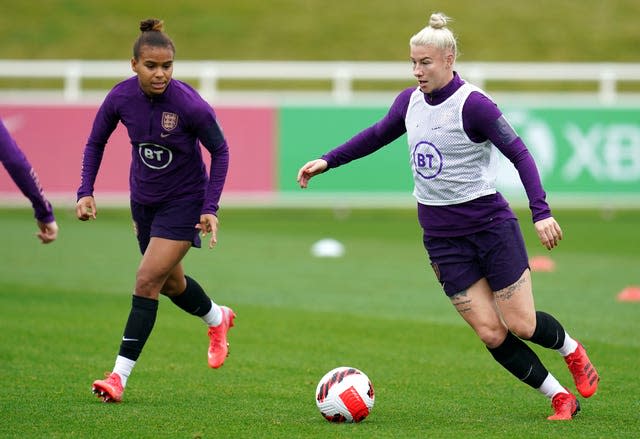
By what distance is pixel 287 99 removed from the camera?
22.4 m

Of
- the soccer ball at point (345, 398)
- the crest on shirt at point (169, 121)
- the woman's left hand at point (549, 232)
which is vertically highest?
the crest on shirt at point (169, 121)

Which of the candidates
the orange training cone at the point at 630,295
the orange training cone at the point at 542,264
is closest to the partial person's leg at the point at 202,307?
the orange training cone at the point at 630,295

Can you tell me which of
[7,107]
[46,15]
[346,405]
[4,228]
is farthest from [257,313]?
[46,15]

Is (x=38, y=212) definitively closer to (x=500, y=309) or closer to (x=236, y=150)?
(x=500, y=309)

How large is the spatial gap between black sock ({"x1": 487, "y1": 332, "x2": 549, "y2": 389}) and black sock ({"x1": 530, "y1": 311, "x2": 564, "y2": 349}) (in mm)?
97

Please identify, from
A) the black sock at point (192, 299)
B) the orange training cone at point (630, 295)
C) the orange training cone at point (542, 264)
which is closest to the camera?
the black sock at point (192, 299)

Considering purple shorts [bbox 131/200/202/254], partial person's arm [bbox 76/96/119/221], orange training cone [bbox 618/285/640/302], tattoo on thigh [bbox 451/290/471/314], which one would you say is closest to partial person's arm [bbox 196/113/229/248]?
purple shorts [bbox 131/200/202/254]

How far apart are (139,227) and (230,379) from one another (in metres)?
1.30

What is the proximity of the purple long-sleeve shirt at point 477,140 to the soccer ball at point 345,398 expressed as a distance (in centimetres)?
98

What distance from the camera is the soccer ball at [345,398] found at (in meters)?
7.34

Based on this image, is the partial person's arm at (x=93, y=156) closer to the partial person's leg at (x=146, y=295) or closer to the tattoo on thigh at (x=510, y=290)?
the partial person's leg at (x=146, y=295)

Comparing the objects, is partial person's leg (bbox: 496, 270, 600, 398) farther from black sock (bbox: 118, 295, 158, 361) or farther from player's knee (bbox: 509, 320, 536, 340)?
black sock (bbox: 118, 295, 158, 361)

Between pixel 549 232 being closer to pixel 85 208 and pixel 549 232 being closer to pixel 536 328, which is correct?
pixel 536 328

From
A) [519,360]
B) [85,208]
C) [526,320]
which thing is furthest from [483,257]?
[85,208]
